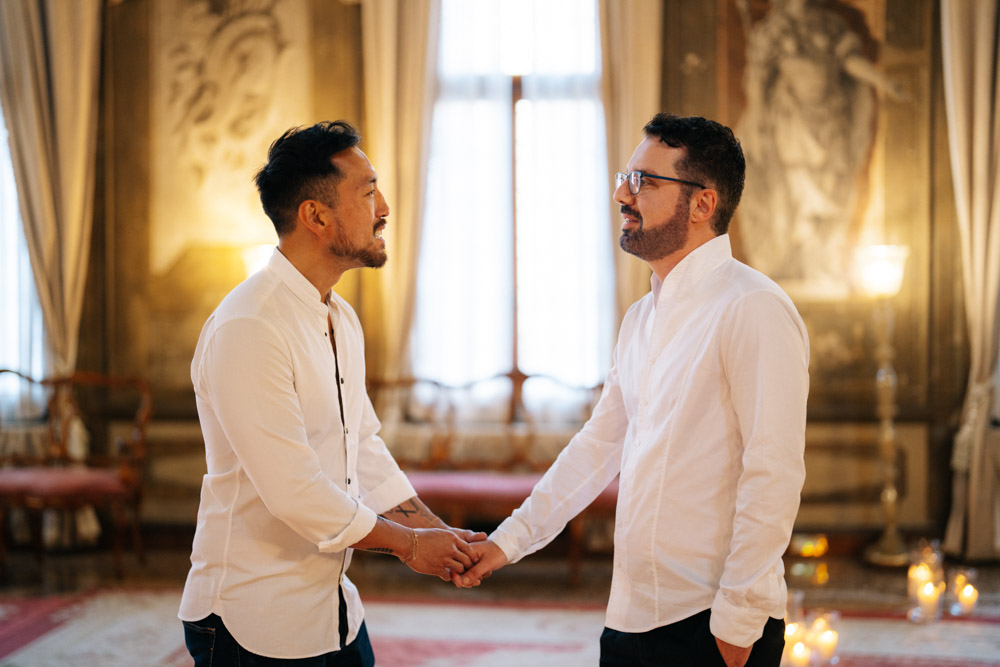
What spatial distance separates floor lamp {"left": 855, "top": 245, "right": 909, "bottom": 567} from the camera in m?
4.85

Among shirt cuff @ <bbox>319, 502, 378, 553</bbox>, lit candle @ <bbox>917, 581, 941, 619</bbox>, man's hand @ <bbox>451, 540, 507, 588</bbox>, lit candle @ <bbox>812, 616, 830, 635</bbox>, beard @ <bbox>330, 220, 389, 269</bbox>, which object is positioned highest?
beard @ <bbox>330, 220, 389, 269</bbox>

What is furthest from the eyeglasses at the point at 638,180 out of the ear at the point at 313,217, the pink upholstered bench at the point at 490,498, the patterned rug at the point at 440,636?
the pink upholstered bench at the point at 490,498

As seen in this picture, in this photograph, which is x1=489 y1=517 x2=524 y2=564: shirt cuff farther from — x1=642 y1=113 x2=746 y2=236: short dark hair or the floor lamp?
the floor lamp

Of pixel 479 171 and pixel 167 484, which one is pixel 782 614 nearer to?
pixel 479 171

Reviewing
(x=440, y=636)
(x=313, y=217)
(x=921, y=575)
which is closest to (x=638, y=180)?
(x=313, y=217)

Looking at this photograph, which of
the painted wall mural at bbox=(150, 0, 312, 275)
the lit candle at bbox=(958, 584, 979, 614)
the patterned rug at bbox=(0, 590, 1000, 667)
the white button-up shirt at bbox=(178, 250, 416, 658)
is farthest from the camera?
the painted wall mural at bbox=(150, 0, 312, 275)

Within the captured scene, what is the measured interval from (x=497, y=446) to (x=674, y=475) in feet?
11.9

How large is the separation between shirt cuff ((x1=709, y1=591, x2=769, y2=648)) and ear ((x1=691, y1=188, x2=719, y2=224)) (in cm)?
77

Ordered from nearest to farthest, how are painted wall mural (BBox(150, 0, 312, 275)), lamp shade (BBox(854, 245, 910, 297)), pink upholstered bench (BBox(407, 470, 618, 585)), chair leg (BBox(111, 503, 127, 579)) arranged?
1. pink upholstered bench (BBox(407, 470, 618, 585))
2. chair leg (BBox(111, 503, 127, 579))
3. lamp shade (BBox(854, 245, 910, 297))
4. painted wall mural (BBox(150, 0, 312, 275))

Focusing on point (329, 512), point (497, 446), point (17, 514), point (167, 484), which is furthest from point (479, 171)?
point (329, 512)

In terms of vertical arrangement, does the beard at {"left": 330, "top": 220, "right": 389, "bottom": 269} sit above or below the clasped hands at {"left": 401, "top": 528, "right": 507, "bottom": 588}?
above

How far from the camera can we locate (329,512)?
172cm

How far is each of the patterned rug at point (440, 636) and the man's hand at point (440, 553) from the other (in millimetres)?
1541

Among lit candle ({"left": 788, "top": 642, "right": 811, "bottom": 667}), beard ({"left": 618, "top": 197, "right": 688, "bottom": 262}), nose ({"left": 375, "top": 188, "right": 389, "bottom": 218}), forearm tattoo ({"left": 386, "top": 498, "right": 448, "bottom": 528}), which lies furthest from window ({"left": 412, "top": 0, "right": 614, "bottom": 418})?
beard ({"left": 618, "top": 197, "right": 688, "bottom": 262})
